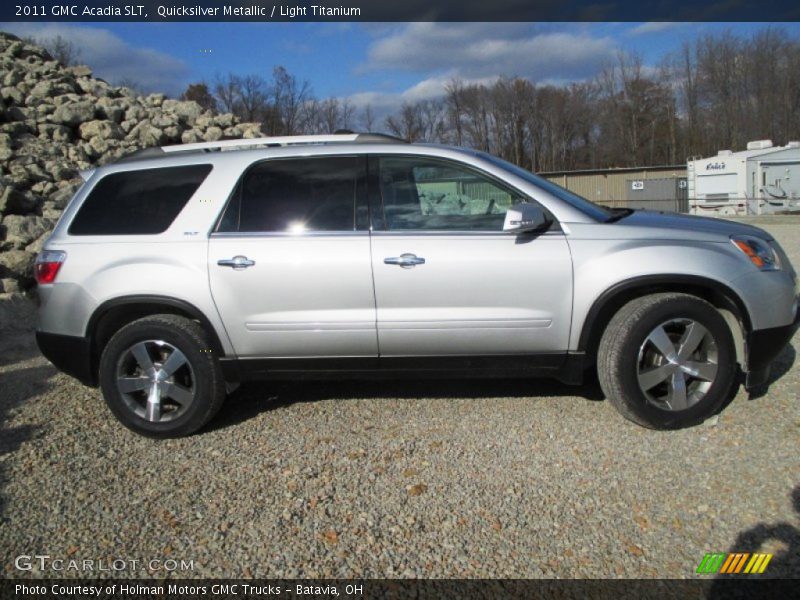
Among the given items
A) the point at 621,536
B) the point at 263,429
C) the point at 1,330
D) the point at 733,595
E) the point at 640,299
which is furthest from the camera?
the point at 1,330

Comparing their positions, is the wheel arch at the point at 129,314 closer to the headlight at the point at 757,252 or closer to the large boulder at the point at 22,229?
the headlight at the point at 757,252

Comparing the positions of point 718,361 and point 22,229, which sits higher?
point 22,229

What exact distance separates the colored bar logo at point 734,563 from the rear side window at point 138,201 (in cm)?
356

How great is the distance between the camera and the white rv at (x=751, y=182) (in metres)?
26.3

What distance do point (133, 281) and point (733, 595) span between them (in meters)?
3.64

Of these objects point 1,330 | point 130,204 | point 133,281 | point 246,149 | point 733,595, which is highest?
point 246,149

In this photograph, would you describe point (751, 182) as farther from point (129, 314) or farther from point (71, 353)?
point (71, 353)

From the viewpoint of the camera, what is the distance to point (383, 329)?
391cm

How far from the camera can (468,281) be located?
3807 millimetres

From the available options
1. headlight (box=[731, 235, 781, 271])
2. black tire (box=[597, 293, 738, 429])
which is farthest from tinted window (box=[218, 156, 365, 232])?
headlight (box=[731, 235, 781, 271])

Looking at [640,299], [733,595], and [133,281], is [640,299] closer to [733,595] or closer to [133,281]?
[733,595]

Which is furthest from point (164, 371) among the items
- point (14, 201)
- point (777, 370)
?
point (14, 201)

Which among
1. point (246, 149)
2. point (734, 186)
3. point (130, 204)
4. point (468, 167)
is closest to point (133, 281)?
point (130, 204)

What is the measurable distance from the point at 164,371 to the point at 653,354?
10.2ft
